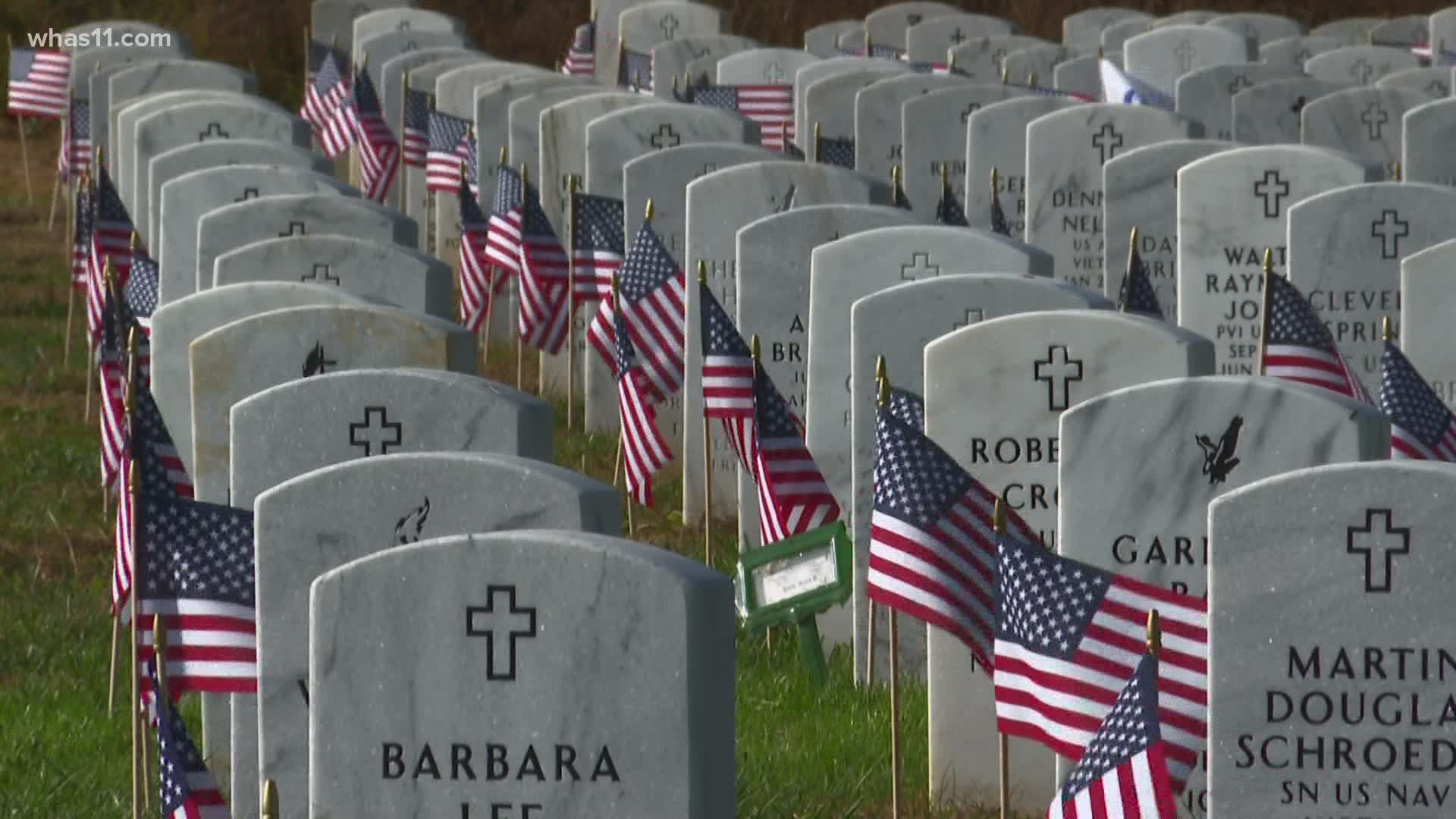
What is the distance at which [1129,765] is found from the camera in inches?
248

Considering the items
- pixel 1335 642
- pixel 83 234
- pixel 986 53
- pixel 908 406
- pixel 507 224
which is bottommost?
pixel 986 53

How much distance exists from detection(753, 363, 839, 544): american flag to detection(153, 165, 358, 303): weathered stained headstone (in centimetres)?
343

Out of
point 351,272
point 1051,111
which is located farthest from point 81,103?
point 351,272

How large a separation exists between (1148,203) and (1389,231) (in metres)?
1.85

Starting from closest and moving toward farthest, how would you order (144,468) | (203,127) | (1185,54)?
(144,468) → (203,127) → (1185,54)

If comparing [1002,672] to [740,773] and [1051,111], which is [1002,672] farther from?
[1051,111]

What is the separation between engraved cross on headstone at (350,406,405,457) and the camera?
7.91 metres

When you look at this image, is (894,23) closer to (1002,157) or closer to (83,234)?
(1002,157)

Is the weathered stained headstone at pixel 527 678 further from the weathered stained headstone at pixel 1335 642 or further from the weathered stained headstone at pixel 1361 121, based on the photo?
the weathered stained headstone at pixel 1361 121

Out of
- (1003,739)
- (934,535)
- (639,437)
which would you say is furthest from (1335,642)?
(639,437)

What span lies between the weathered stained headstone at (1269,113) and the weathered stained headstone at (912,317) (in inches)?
316

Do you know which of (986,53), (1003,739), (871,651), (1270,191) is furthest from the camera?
(986,53)

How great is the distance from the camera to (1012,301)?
30.7ft

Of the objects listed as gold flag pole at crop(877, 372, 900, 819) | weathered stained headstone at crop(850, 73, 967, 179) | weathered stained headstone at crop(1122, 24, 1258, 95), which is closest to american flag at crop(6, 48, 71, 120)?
weathered stained headstone at crop(850, 73, 967, 179)
